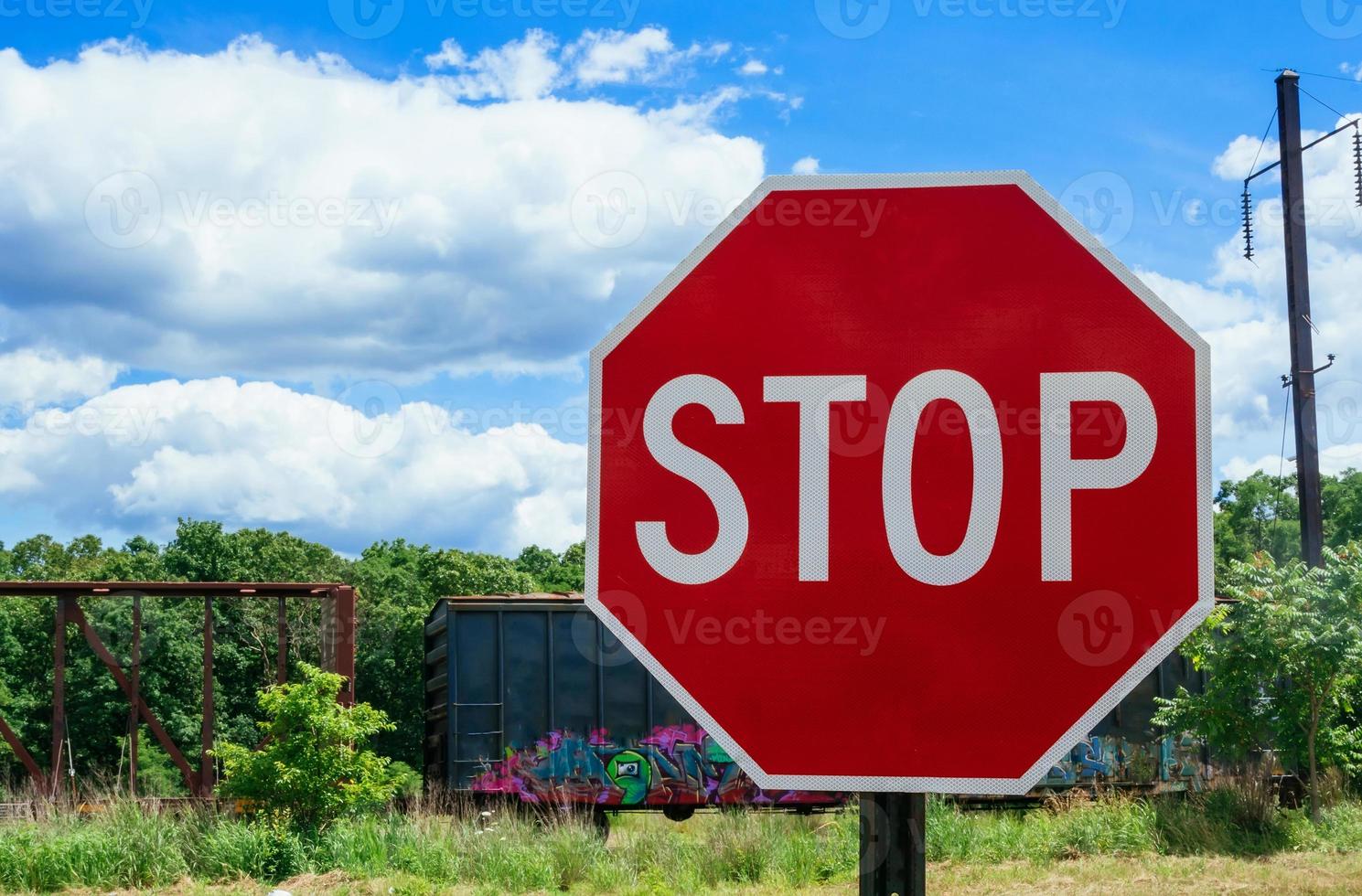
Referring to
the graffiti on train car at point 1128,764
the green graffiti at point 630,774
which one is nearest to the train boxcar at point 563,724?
the green graffiti at point 630,774

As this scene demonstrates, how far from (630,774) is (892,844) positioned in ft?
46.1

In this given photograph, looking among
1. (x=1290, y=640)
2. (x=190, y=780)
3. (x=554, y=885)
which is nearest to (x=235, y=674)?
(x=190, y=780)

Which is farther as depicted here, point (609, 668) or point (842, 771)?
point (609, 668)

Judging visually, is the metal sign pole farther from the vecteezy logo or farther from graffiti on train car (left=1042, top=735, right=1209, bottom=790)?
graffiti on train car (left=1042, top=735, right=1209, bottom=790)

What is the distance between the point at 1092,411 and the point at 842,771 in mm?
787

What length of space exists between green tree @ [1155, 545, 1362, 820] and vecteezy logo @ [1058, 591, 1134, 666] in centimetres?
1313

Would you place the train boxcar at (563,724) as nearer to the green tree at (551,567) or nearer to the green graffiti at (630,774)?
the green graffiti at (630,774)

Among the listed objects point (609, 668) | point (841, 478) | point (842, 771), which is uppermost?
point (841, 478)

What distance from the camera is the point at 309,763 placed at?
1145 cm

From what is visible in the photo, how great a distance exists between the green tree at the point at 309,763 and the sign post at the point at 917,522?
34.2ft

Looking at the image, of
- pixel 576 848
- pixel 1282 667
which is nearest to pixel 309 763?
pixel 576 848

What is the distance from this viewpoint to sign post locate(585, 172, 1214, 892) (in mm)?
2033

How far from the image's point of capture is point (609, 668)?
15.9 metres

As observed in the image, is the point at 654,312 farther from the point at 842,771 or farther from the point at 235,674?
the point at 235,674
